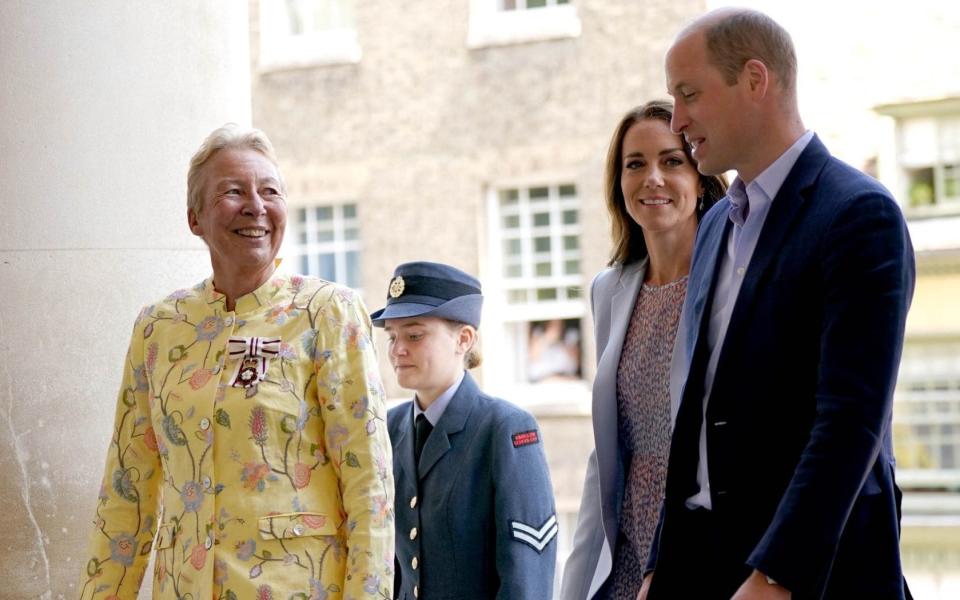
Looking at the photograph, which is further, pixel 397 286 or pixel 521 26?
pixel 521 26

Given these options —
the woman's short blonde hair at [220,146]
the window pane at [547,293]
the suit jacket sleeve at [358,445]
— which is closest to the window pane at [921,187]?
the window pane at [547,293]

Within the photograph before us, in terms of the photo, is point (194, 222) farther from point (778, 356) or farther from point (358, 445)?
point (778, 356)

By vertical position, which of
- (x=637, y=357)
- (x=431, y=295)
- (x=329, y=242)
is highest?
(x=329, y=242)

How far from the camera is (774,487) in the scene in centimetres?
231

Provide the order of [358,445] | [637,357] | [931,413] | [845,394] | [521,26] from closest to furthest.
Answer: [845,394], [358,445], [637,357], [931,413], [521,26]

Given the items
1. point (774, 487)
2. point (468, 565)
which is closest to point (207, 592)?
point (468, 565)

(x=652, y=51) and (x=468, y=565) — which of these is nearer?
(x=468, y=565)

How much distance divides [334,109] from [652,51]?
320 cm

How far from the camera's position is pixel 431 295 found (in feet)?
11.9

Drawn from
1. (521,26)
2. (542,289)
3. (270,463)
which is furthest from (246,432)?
(521,26)

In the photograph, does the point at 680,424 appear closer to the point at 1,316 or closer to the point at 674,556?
the point at 674,556

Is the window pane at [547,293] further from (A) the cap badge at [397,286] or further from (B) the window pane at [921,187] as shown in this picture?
(A) the cap badge at [397,286]

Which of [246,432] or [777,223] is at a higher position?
[777,223]

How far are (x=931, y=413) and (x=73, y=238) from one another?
1145 centimetres
